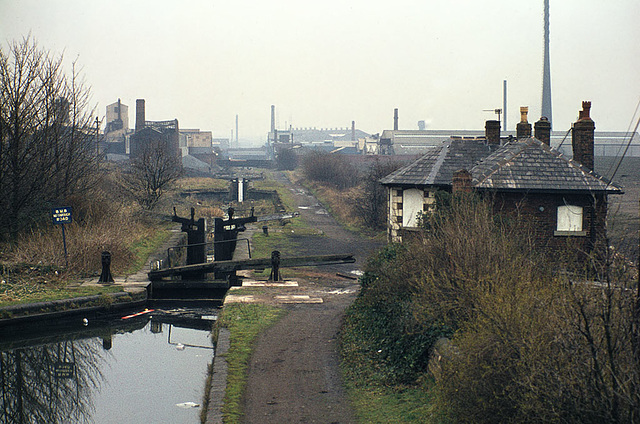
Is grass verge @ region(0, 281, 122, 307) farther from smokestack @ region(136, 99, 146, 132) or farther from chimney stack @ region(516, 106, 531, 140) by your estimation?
smokestack @ region(136, 99, 146, 132)

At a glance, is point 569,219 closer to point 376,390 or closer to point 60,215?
point 376,390

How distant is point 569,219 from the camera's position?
17.2 m

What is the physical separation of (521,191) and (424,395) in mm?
10315

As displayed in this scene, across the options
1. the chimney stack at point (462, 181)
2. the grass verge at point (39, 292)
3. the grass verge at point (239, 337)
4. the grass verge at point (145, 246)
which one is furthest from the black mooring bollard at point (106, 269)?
the chimney stack at point (462, 181)

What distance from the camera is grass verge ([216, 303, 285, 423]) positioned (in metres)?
8.43

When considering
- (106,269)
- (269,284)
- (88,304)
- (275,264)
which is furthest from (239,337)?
(106,269)

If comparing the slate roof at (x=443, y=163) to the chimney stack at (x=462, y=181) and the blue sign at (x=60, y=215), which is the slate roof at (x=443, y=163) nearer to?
the chimney stack at (x=462, y=181)

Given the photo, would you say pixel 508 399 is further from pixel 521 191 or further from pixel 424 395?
pixel 521 191

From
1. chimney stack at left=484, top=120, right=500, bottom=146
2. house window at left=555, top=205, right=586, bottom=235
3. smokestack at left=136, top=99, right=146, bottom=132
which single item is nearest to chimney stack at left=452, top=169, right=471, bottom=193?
house window at left=555, top=205, right=586, bottom=235

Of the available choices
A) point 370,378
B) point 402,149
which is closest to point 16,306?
point 370,378

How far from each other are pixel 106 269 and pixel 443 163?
1102 centimetres

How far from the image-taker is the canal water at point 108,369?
32.2 feet

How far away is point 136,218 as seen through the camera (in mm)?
27844

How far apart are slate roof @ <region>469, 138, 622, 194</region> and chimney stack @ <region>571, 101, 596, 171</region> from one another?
85cm
